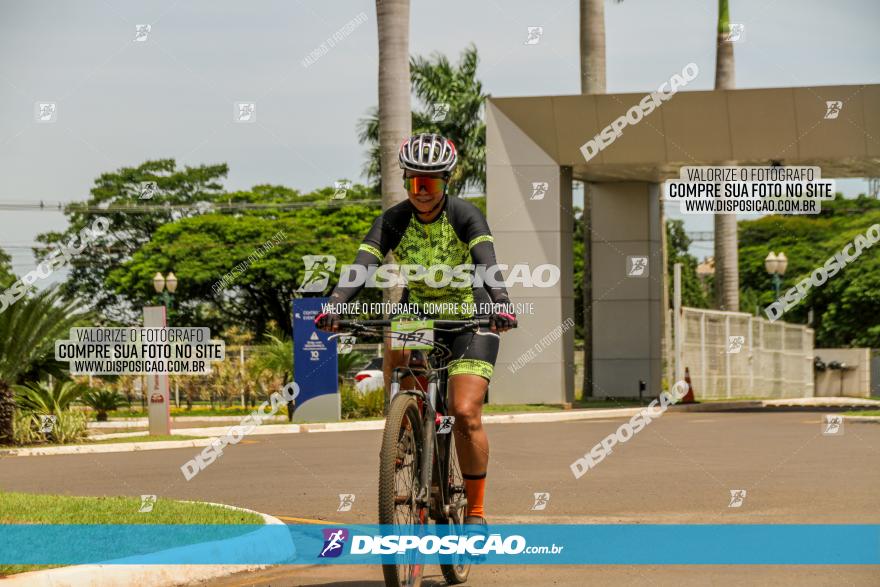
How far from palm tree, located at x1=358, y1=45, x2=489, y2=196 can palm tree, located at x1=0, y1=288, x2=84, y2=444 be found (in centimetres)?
2451

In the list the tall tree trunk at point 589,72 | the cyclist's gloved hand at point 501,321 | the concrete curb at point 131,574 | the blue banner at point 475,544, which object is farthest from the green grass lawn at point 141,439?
the tall tree trunk at point 589,72

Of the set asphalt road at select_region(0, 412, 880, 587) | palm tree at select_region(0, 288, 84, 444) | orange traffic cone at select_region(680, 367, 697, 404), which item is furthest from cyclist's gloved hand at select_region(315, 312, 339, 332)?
orange traffic cone at select_region(680, 367, 697, 404)

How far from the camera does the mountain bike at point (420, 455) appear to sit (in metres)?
5.61

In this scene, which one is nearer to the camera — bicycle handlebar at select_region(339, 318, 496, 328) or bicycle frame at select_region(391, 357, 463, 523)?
bicycle frame at select_region(391, 357, 463, 523)

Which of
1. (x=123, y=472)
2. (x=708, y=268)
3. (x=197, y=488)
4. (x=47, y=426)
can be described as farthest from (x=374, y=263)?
(x=708, y=268)

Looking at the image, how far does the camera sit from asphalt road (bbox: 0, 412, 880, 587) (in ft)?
23.0

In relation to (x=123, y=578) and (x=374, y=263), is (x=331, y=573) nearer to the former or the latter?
(x=123, y=578)

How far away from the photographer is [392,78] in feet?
76.0

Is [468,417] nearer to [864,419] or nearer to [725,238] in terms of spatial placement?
[864,419]

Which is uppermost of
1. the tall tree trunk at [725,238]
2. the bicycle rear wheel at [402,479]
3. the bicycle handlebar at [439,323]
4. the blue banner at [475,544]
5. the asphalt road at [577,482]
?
the tall tree trunk at [725,238]

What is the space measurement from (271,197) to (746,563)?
56.5 meters

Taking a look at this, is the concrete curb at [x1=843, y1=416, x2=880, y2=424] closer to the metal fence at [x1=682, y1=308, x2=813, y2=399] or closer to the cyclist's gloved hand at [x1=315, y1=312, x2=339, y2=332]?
the metal fence at [x1=682, y1=308, x2=813, y2=399]

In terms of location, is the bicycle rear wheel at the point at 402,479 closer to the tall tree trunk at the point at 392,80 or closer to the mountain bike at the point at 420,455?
the mountain bike at the point at 420,455

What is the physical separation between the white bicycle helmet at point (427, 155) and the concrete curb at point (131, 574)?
2452 millimetres
